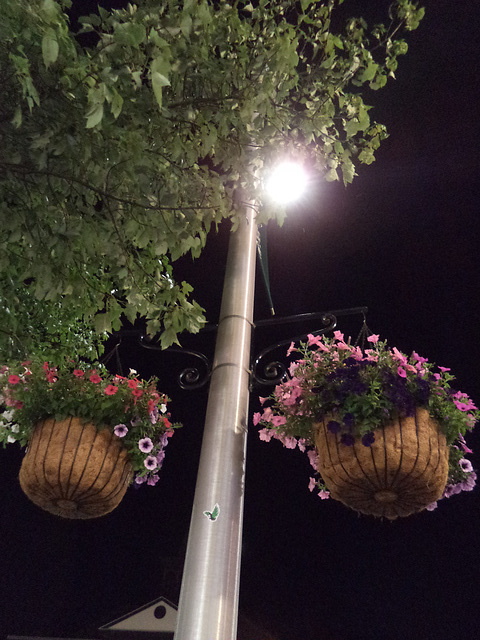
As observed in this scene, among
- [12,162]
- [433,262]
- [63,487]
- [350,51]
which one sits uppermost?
[433,262]

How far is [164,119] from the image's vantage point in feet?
6.76

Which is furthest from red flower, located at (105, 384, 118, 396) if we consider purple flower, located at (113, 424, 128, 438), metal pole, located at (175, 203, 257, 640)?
metal pole, located at (175, 203, 257, 640)

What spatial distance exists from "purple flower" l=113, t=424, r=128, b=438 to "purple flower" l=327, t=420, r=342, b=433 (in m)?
1.00

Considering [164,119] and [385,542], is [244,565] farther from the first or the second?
[164,119]

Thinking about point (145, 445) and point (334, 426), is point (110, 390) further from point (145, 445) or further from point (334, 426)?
point (334, 426)

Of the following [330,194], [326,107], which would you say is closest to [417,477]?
[326,107]

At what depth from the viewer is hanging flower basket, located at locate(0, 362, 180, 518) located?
88.7 inches

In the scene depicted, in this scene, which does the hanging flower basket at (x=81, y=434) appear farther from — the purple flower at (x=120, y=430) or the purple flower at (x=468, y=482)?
the purple flower at (x=468, y=482)

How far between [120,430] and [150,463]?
267mm

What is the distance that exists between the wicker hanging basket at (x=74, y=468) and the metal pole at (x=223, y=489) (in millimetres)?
547

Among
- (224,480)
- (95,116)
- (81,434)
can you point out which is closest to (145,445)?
(81,434)

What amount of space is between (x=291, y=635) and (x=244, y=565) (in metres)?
1.19

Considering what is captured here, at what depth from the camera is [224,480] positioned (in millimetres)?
1956

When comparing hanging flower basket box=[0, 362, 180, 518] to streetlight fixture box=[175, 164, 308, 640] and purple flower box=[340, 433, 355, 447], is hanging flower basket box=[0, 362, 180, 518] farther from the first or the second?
purple flower box=[340, 433, 355, 447]
